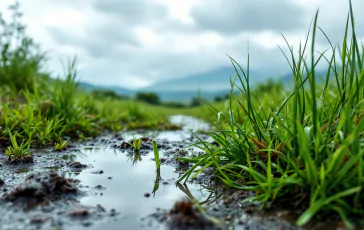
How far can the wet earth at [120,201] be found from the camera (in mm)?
1409

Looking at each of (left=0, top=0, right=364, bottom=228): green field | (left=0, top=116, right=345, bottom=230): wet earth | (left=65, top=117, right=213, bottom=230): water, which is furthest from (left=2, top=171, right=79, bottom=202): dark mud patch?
(left=0, top=0, right=364, bottom=228): green field

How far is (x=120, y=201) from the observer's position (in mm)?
1695

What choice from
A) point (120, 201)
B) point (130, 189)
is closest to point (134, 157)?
point (130, 189)

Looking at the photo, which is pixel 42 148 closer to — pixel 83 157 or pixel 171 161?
pixel 83 157

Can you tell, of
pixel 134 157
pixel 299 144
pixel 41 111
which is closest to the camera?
pixel 299 144

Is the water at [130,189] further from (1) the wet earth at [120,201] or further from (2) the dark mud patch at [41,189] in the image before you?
(2) the dark mud patch at [41,189]

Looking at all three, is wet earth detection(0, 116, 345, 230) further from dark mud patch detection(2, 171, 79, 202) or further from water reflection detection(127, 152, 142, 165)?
water reflection detection(127, 152, 142, 165)

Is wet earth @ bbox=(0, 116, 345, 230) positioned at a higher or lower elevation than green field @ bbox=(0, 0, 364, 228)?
lower

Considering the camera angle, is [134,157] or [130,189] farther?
[134,157]

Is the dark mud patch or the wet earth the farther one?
the dark mud patch

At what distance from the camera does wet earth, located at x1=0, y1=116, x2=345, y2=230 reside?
141 cm

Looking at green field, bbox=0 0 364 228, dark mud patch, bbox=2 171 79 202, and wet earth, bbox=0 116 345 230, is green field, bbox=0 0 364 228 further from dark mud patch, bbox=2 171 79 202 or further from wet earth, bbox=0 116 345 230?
dark mud patch, bbox=2 171 79 202

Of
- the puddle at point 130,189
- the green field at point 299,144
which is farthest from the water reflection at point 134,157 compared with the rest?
the green field at point 299,144

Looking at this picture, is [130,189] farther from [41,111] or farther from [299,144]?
[41,111]
